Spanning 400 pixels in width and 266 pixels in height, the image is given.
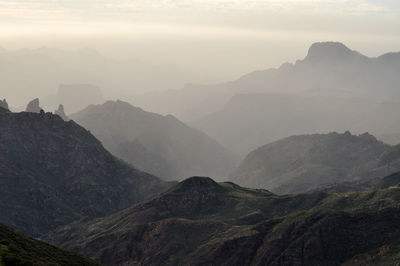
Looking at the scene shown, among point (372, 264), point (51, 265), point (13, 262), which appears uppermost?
point (13, 262)

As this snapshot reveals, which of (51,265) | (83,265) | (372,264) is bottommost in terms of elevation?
(372,264)

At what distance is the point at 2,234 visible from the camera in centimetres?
14800

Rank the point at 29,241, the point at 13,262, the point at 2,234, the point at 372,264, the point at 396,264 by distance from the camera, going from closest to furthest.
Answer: the point at 13,262 → the point at 2,234 → the point at 29,241 → the point at 396,264 → the point at 372,264

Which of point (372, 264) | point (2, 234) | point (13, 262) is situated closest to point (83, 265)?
point (2, 234)

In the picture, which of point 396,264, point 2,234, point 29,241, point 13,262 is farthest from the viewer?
point 396,264

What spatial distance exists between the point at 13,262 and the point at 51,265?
87.7 feet

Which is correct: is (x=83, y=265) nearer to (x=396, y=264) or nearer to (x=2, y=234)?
(x=2, y=234)

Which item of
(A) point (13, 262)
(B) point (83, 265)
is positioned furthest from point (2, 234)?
(A) point (13, 262)

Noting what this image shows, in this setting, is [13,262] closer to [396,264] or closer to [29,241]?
[29,241]

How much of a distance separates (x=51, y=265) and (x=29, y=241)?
30324mm

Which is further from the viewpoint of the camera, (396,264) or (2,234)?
(396,264)

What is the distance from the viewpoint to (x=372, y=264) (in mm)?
197875

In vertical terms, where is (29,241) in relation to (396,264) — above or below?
above

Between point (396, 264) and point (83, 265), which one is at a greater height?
point (83, 265)
